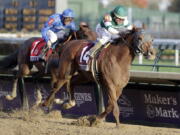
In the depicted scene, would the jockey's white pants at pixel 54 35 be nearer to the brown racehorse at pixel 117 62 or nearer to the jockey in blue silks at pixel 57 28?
the jockey in blue silks at pixel 57 28

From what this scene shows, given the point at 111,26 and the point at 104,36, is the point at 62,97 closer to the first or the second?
the point at 104,36

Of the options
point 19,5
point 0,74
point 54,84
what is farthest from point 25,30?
point 54,84

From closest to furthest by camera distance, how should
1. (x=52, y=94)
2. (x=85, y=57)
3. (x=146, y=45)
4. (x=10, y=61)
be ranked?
1. (x=146, y=45)
2. (x=85, y=57)
3. (x=52, y=94)
4. (x=10, y=61)

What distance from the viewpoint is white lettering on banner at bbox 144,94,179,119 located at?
9750 millimetres

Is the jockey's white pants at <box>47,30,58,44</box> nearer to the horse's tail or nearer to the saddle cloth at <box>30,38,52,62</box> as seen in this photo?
the saddle cloth at <box>30,38,52,62</box>

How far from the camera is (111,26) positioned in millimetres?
9141

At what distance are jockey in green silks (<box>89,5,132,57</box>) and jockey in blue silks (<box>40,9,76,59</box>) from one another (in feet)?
4.72

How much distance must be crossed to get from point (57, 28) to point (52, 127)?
2667 mm

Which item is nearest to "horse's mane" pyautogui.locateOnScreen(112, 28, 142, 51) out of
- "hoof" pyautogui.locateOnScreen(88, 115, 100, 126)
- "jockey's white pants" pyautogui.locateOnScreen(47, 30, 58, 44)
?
"hoof" pyautogui.locateOnScreen(88, 115, 100, 126)

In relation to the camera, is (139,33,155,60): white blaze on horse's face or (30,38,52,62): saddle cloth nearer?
(139,33,155,60): white blaze on horse's face

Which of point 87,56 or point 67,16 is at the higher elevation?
point 67,16

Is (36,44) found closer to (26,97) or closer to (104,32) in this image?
(26,97)

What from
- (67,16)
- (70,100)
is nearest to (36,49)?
(67,16)

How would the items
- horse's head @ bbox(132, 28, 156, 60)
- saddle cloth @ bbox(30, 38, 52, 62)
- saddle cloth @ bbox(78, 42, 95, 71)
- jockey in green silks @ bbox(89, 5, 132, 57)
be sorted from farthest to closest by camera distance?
saddle cloth @ bbox(30, 38, 52, 62)
saddle cloth @ bbox(78, 42, 95, 71)
jockey in green silks @ bbox(89, 5, 132, 57)
horse's head @ bbox(132, 28, 156, 60)
